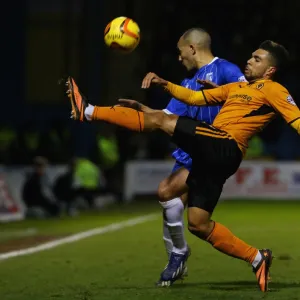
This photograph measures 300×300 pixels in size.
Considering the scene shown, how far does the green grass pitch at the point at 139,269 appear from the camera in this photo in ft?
27.9

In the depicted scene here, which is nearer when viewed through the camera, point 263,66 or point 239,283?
point 263,66

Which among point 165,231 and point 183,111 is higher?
point 183,111

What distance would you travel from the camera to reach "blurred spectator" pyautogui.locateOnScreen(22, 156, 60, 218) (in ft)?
65.1

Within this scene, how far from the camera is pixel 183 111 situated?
9.25m

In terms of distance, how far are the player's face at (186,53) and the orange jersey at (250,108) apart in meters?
0.76

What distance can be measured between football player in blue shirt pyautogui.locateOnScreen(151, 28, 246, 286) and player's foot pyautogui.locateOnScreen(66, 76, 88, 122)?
1.08 metres

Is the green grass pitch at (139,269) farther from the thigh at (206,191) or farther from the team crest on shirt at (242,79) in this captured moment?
the team crest on shirt at (242,79)

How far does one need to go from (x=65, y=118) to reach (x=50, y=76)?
1580mm

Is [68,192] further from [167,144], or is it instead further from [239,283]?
[239,283]

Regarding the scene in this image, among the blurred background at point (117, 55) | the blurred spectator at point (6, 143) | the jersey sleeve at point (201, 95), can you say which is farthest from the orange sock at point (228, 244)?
the blurred background at point (117, 55)

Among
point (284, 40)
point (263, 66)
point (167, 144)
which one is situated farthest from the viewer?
point (284, 40)

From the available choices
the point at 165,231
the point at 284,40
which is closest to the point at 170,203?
the point at 165,231

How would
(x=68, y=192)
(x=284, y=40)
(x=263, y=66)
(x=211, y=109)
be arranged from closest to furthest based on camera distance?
(x=263, y=66) → (x=211, y=109) → (x=68, y=192) → (x=284, y=40)

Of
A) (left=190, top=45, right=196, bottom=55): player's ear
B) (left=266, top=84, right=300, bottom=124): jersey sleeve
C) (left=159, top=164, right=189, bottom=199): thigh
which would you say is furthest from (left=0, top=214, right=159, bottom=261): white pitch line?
(left=266, top=84, right=300, bottom=124): jersey sleeve
